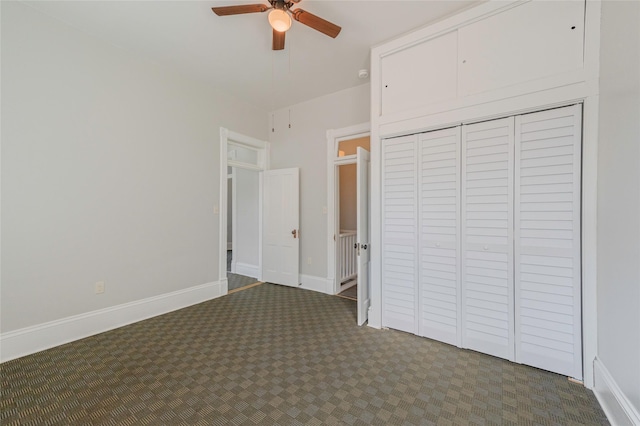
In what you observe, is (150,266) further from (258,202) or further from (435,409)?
(435,409)

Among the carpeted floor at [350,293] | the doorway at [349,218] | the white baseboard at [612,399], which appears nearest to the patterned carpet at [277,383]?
the white baseboard at [612,399]

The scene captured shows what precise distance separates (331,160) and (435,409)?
322 centimetres

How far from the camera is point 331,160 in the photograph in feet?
13.3

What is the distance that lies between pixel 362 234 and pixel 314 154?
1.83 metres

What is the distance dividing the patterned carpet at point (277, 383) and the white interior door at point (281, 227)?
161cm

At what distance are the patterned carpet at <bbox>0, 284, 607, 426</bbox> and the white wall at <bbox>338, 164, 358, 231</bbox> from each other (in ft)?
9.58

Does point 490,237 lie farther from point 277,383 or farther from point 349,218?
point 349,218

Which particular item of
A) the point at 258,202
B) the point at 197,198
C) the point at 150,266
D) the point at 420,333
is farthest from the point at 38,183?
the point at 420,333

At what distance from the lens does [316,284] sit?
419 cm

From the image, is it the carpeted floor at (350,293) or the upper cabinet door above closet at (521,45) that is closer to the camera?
the upper cabinet door above closet at (521,45)

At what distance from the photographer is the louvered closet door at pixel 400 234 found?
2633mm

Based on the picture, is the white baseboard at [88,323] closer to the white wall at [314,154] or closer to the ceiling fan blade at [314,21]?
the white wall at [314,154]

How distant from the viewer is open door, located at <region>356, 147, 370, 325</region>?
2910 millimetres

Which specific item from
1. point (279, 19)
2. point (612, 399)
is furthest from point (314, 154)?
point (612, 399)
